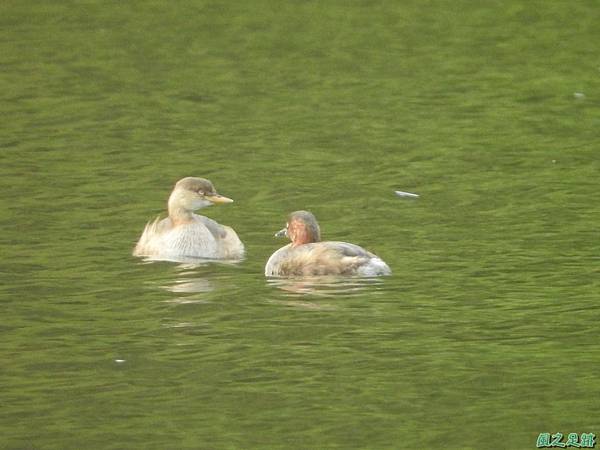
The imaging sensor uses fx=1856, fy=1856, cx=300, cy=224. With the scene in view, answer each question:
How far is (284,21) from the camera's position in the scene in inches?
1139

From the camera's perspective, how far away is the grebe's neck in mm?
17047

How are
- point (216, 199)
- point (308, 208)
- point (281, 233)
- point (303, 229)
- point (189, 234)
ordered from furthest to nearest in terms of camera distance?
point (308, 208), point (216, 199), point (189, 234), point (281, 233), point (303, 229)

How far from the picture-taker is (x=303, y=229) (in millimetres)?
15727

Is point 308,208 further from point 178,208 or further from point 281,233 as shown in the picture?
point 281,233

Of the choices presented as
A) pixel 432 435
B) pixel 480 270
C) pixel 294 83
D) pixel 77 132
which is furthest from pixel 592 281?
pixel 294 83

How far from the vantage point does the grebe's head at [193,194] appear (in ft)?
56.0

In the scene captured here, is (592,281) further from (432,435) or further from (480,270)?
(432,435)

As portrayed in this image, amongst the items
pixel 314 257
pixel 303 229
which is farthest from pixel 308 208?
pixel 314 257

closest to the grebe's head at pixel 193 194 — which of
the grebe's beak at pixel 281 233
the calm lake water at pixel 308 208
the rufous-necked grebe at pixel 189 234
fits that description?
the rufous-necked grebe at pixel 189 234

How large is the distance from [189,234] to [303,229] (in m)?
1.42

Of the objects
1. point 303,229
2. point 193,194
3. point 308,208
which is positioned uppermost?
point 193,194

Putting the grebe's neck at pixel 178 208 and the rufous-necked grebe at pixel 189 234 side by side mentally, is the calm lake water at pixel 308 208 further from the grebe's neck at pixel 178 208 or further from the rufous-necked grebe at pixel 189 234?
the grebe's neck at pixel 178 208

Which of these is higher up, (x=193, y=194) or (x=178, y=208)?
(x=193, y=194)

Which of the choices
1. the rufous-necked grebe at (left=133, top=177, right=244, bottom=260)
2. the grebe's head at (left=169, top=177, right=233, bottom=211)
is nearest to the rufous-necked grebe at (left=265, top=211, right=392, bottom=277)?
the rufous-necked grebe at (left=133, top=177, right=244, bottom=260)
